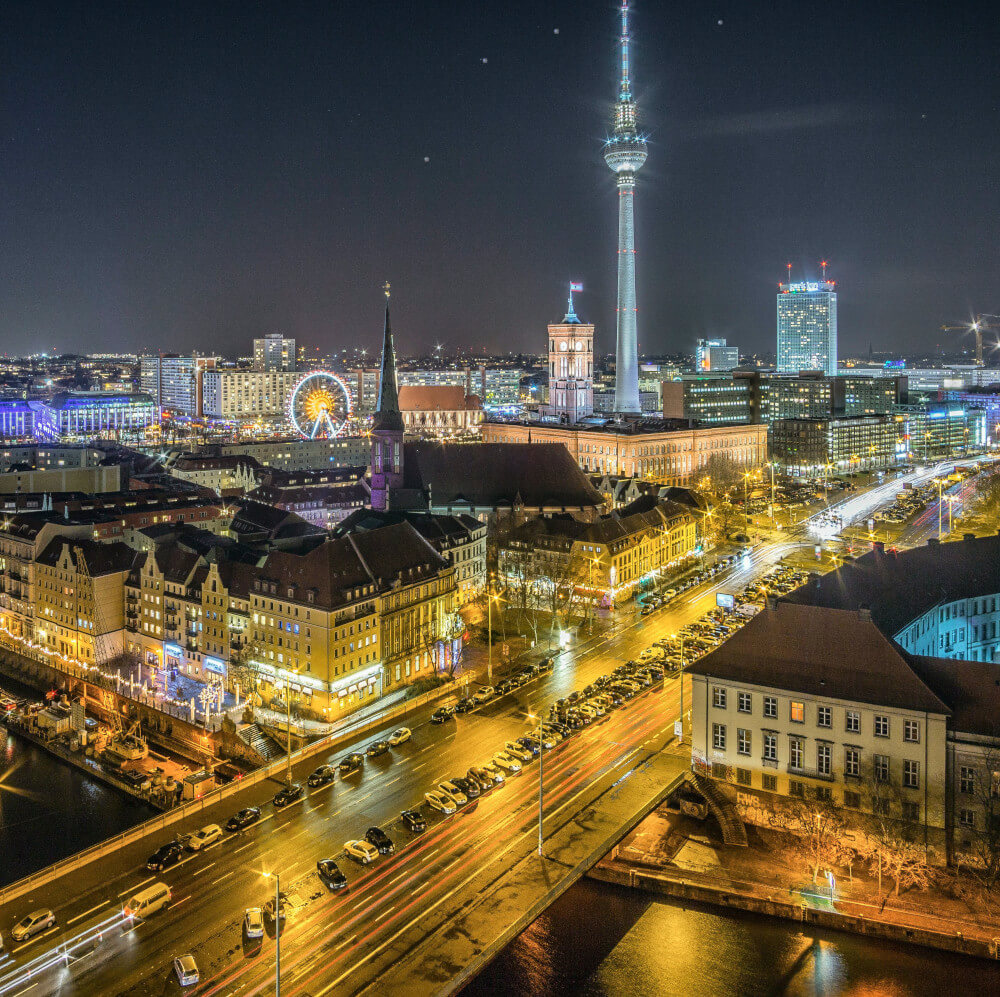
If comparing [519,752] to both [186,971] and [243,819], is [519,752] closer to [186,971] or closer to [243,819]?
[243,819]

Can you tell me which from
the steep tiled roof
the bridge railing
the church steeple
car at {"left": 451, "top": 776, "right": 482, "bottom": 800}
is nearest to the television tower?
the steep tiled roof

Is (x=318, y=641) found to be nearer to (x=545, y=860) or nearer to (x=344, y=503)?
(x=545, y=860)

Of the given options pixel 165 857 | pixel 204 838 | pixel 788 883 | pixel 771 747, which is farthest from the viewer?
pixel 771 747

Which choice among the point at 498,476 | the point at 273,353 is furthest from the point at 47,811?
the point at 273,353

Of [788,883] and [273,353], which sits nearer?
[788,883]

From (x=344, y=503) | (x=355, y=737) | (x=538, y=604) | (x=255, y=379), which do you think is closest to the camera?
(x=355, y=737)

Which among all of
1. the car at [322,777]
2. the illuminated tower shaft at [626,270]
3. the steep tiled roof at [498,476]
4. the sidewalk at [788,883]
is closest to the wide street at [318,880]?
the car at [322,777]

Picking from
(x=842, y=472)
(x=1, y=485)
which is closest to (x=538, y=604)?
(x=1, y=485)

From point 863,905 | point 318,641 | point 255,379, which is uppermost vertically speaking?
point 255,379
